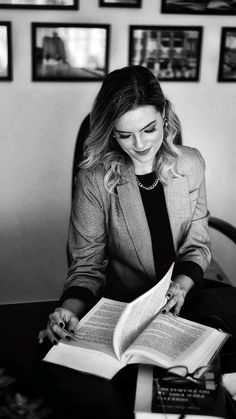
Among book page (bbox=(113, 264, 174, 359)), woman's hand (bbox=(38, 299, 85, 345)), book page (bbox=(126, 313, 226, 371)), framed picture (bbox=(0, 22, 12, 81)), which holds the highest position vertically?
framed picture (bbox=(0, 22, 12, 81))

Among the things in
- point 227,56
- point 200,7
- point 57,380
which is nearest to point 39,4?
point 200,7

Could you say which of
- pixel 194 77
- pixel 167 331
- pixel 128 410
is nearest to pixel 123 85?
pixel 167 331

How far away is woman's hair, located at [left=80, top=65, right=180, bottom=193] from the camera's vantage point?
5.31 feet

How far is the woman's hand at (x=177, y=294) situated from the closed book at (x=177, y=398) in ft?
0.93

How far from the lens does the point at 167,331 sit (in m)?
1.32

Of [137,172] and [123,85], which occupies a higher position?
[123,85]

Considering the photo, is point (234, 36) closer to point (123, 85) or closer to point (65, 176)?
point (65, 176)

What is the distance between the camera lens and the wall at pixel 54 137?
98.3 inches

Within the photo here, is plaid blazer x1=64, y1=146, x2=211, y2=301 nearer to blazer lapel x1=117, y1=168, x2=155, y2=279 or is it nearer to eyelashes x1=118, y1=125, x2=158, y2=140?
blazer lapel x1=117, y1=168, x2=155, y2=279

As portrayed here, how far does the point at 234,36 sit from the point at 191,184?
113 cm

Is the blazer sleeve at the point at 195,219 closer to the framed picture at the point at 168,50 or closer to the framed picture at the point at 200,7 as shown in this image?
the framed picture at the point at 168,50

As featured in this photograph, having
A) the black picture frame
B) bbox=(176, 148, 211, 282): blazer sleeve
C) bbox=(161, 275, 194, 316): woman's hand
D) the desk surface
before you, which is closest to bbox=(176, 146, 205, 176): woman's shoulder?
bbox=(176, 148, 211, 282): blazer sleeve

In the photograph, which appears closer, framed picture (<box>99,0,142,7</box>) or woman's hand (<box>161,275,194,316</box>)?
woman's hand (<box>161,275,194,316</box>)

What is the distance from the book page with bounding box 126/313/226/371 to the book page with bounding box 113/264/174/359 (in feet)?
0.08
